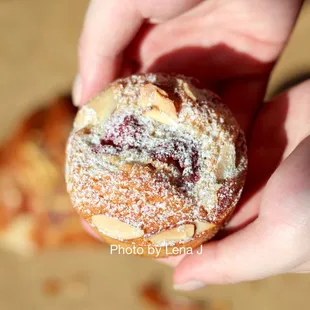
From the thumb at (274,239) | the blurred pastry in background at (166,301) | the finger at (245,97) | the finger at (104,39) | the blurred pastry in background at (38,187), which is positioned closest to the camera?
the thumb at (274,239)

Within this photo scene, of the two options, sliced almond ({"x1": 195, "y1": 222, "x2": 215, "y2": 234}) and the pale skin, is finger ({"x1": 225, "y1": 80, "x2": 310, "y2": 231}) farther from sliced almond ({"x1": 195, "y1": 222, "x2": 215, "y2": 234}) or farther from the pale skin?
sliced almond ({"x1": 195, "y1": 222, "x2": 215, "y2": 234})

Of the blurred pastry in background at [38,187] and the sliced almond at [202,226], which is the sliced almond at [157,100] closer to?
the sliced almond at [202,226]

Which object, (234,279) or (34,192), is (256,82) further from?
(34,192)

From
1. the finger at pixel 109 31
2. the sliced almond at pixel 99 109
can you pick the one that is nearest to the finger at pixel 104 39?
the finger at pixel 109 31

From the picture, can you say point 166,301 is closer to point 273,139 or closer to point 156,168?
point 273,139

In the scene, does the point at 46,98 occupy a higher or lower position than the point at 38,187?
higher

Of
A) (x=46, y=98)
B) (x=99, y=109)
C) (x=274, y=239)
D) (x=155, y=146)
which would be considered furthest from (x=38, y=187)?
(x=274, y=239)

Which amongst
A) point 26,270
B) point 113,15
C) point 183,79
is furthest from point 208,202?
point 26,270
